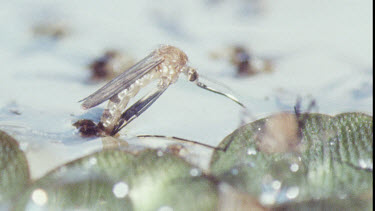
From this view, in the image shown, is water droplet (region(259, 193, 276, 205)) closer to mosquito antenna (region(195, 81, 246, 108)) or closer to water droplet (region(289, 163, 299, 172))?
water droplet (region(289, 163, 299, 172))

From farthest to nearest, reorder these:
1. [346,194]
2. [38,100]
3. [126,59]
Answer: [126,59]
[38,100]
[346,194]

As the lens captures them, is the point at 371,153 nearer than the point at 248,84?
Yes

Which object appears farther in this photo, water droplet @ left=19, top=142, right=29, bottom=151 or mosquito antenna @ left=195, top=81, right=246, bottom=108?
mosquito antenna @ left=195, top=81, right=246, bottom=108

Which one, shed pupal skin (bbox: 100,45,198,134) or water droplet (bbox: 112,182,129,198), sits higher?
shed pupal skin (bbox: 100,45,198,134)

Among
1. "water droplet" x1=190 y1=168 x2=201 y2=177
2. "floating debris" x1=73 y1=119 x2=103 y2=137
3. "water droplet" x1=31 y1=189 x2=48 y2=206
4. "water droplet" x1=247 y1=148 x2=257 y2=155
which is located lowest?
"water droplet" x1=31 y1=189 x2=48 y2=206

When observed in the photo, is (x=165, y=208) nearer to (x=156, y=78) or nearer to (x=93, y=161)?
(x=93, y=161)

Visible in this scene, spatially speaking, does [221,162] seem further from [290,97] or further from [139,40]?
[139,40]

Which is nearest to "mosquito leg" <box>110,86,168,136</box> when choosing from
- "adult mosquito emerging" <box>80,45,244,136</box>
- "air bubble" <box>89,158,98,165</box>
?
"adult mosquito emerging" <box>80,45,244,136</box>

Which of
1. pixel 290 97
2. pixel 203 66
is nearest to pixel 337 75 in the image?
pixel 290 97
